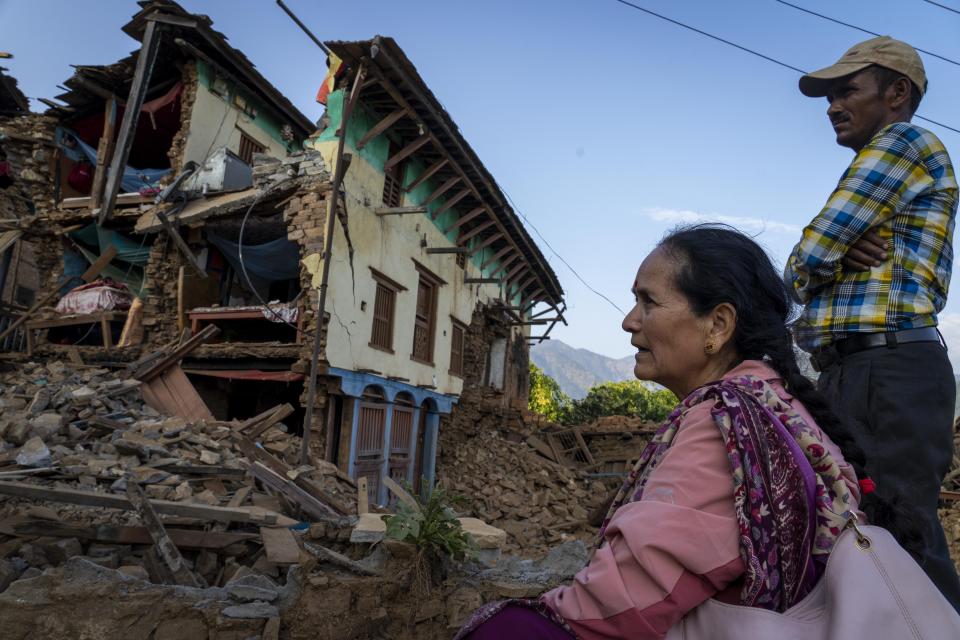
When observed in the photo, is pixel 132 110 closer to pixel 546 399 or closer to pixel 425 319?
pixel 425 319

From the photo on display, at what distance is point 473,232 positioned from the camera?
51.4ft

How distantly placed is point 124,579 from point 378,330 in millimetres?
9630

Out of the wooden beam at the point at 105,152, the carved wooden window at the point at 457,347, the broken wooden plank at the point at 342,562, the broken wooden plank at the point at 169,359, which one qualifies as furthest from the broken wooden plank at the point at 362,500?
the wooden beam at the point at 105,152

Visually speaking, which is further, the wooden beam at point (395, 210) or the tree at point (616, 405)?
the tree at point (616, 405)

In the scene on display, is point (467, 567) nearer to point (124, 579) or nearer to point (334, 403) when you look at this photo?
point (124, 579)

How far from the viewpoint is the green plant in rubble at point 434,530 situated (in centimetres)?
426

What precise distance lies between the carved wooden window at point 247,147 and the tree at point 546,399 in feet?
67.7

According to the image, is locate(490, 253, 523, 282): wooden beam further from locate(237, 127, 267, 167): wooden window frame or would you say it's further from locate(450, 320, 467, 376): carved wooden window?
locate(237, 127, 267, 167): wooden window frame

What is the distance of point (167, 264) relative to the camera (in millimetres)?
12539

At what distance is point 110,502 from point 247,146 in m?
12.0

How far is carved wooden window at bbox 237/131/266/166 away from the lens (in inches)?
578

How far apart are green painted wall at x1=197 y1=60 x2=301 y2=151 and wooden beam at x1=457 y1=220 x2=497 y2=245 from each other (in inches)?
211

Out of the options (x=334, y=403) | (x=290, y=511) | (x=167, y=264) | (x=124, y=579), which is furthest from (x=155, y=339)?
(x=124, y=579)

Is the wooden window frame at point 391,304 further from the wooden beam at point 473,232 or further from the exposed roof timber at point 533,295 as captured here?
the exposed roof timber at point 533,295
